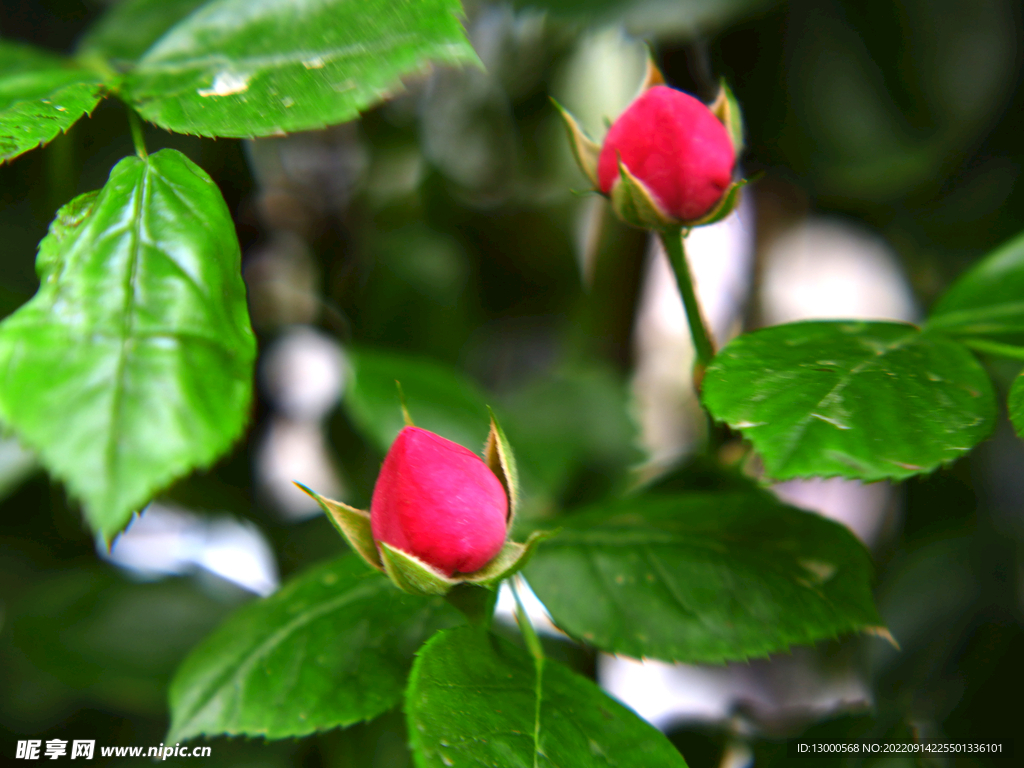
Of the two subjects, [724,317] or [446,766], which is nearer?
[446,766]

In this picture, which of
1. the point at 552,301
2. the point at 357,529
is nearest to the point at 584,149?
the point at 357,529

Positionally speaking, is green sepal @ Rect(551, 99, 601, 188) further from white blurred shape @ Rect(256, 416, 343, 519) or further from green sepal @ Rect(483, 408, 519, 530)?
white blurred shape @ Rect(256, 416, 343, 519)

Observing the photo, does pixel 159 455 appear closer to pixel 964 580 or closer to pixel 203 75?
pixel 203 75

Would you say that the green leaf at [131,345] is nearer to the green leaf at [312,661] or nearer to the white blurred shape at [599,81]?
the green leaf at [312,661]

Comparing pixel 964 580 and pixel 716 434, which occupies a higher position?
pixel 716 434

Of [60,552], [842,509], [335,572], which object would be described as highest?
[335,572]

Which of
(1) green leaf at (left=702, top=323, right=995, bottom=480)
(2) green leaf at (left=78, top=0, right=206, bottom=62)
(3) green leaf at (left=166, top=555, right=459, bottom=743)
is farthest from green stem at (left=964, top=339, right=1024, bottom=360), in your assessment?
(2) green leaf at (left=78, top=0, right=206, bottom=62)

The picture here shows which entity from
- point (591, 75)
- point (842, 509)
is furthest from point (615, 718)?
point (842, 509)
